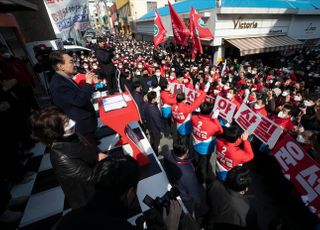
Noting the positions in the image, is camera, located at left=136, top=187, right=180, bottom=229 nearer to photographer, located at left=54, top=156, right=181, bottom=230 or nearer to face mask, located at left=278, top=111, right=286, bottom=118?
photographer, located at left=54, top=156, right=181, bottom=230

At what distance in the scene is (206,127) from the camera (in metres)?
2.65

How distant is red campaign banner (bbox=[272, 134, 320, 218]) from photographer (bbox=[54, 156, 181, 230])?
185 cm

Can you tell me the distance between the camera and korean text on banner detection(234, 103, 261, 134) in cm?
288

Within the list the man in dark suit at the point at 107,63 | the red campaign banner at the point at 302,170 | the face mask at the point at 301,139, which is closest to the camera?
the red campaign banner at the point at 302,170

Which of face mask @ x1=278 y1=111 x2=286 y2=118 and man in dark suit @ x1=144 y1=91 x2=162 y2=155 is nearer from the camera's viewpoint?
face mask @ x1=278 y1=111 x2=286 y2=118

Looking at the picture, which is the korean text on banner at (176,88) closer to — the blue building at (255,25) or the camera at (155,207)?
the camera at (155,207)

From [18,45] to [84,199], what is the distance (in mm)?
7406

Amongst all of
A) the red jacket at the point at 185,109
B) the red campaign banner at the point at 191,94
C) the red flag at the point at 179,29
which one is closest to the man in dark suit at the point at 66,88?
the red jacket at the point at 185,109

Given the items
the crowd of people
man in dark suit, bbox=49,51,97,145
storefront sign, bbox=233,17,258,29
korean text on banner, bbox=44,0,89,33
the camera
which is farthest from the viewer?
storefront sign, bbox=233,17,258,29

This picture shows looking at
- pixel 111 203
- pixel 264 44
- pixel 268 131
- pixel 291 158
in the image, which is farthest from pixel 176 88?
pixel 264 44

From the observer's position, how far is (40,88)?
663cm

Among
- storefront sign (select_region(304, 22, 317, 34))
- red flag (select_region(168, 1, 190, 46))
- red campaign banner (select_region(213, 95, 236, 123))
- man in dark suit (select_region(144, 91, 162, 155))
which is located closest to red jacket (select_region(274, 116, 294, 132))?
red campaign banner (select_region(213, 95, 236, 123))

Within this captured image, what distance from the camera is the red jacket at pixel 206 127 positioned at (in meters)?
2.66

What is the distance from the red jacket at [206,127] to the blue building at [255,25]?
999cm
